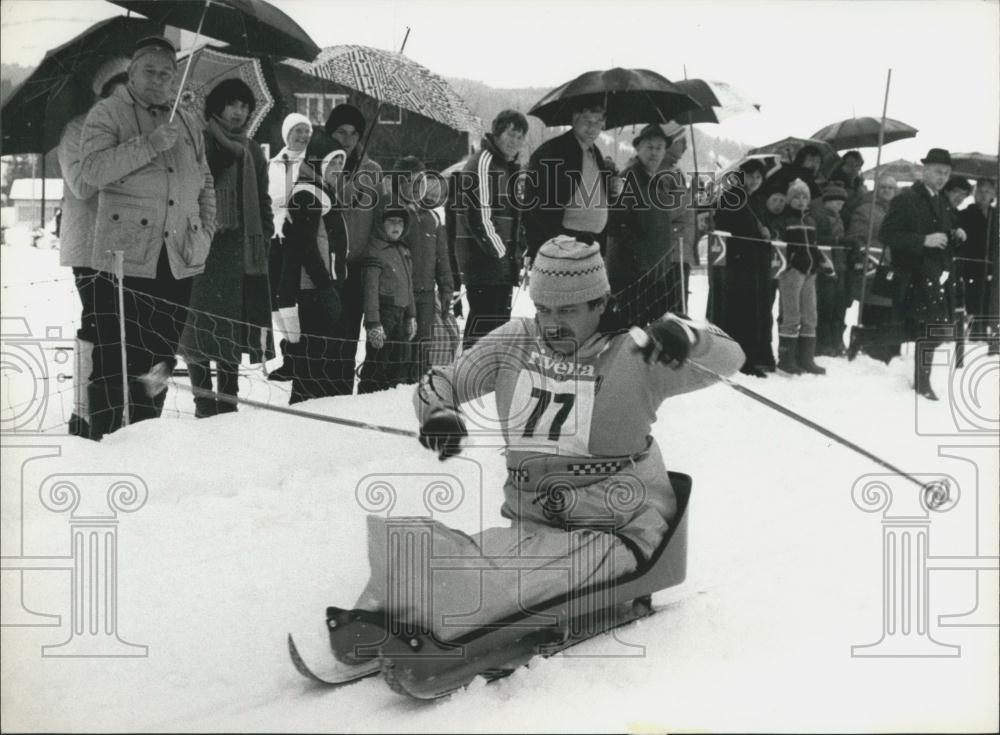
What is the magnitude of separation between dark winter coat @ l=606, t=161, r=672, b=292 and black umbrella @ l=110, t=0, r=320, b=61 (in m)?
2.34

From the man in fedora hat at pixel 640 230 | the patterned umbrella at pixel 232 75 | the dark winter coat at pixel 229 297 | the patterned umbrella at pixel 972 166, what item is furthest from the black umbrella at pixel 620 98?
the patterned umbrella at pixel 972 166

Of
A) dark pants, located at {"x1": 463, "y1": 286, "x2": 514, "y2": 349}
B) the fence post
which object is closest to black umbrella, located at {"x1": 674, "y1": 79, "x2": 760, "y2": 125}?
dark pants, located at {"x1": 463, "y1": 286, "x2": 514, "y2": 349}

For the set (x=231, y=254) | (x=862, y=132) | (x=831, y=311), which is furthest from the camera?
(x=862, y=132)

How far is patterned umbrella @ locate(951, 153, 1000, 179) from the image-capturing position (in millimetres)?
9102

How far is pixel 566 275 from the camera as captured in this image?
10.9 feet

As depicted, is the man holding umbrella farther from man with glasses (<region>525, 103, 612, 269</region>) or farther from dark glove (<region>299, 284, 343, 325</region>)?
man with glasses (<region>525, 103, 612, 269</region>)

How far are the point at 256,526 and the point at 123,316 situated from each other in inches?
46.2

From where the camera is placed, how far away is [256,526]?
420 centimetres

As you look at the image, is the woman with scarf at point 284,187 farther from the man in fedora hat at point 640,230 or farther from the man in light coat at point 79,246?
the man in fedora hat at point 640,230

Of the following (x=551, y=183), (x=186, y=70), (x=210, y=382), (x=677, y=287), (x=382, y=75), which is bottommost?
(x=210, y=382)

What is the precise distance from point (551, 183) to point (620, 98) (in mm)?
1301

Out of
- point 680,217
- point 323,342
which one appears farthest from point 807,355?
point 323,342

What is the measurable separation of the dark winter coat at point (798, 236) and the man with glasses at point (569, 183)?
7.86 feet

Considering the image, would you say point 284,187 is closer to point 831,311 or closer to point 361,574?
point 361,574
